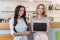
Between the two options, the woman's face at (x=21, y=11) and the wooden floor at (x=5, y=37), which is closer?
the woman's face at (x=21, y=11)

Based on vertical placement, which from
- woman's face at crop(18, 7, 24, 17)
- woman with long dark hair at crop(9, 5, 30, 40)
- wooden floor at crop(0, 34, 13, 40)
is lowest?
wooden floor at crop(0, 34, 13, 40)

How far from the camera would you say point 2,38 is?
7.30 ft

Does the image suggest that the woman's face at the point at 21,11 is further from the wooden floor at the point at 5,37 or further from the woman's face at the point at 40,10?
the wooden floor at the point at 5,37

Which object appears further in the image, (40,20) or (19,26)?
(40,20)

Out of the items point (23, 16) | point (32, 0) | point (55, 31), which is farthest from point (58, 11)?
point (23, 16)

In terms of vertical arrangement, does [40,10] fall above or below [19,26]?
above

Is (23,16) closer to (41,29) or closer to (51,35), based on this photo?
(41,29)

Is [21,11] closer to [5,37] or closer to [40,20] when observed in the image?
[40,20]

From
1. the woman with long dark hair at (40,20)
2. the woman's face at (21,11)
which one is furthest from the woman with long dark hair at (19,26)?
the woman with long dark hair at (40,20)

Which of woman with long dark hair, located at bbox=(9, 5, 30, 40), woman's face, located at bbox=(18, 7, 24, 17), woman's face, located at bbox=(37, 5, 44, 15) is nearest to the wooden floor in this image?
woman with long dark hair, located at bbox=(9, 5, 30, 40)

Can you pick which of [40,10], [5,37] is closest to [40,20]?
[40,10]

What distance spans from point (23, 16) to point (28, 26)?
18 centimetres

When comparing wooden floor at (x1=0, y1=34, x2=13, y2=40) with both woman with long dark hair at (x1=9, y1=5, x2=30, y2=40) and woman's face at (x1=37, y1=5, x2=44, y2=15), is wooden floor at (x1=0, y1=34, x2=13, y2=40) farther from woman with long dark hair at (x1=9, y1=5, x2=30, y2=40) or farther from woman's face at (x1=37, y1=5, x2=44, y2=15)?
woman's face at (x1=37, y1=5, x2=44, y2=15)

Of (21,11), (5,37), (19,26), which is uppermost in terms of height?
(21,11)
